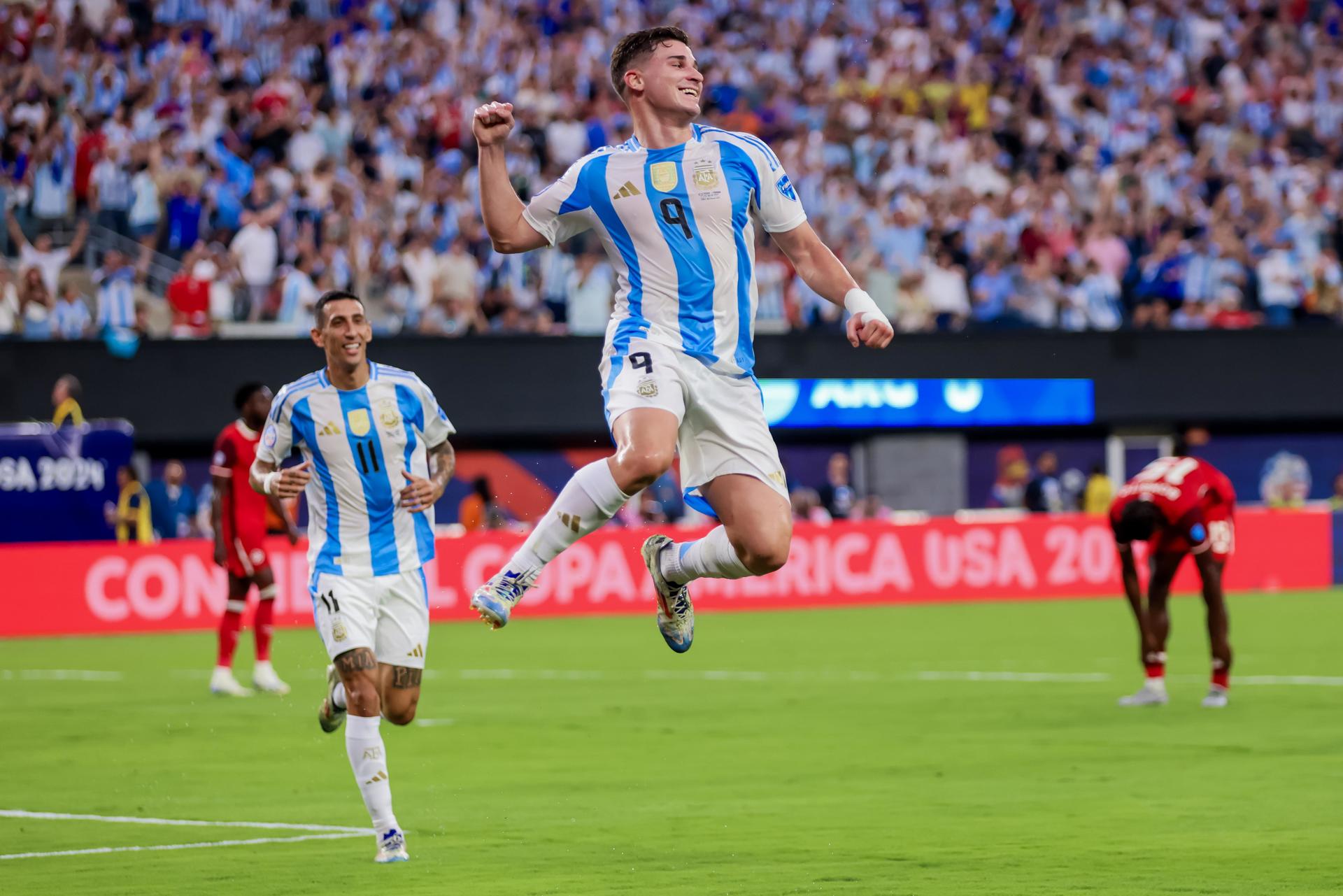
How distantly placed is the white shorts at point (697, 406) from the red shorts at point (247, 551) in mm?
9517

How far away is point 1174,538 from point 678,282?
28.1 ft

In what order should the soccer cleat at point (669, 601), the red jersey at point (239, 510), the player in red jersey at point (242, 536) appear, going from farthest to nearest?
the red jersey at point (239, 510) < the player in red jersey at point (242, 536) < the soccer cleat at point (669, 601)

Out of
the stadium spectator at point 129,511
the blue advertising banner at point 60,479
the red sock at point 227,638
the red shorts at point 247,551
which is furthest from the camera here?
the stadium spectator at point 129,511

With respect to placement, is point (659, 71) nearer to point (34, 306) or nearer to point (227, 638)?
point (227, 638)

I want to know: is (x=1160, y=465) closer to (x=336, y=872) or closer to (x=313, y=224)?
(x=336, y=872)

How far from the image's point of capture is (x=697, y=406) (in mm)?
7902

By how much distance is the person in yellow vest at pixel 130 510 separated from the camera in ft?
79.2

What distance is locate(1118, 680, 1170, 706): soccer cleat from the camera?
51.6 feet

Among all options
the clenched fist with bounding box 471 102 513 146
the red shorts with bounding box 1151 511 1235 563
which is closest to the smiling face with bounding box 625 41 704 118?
the clenched fist with bounding box 471 102 513 146

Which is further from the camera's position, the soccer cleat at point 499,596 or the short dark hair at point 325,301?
the short dark hair at point 325,301

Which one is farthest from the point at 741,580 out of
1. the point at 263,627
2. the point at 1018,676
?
the point at 263,627

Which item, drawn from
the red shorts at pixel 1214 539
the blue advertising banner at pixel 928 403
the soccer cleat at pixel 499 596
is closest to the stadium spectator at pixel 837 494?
A: the blue advertising banner at pixel 928 403

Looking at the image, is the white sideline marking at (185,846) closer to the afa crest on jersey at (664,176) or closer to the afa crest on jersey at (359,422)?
the afa crest on jersey at (359,422)

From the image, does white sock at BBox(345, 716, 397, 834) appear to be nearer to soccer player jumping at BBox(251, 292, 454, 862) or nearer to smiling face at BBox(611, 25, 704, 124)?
soccer player jumping at BBox(251, 292, 454, 862)
